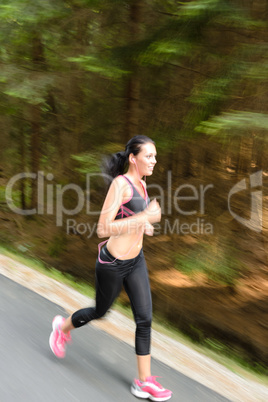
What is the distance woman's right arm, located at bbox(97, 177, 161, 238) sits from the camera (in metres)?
3.36

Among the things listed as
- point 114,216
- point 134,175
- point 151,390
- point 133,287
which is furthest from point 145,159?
point 151,390

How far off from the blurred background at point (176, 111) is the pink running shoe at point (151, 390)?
8.98 feet

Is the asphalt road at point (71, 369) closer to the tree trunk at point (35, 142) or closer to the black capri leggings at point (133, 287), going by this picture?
the black capri leggings at point (133, 287)

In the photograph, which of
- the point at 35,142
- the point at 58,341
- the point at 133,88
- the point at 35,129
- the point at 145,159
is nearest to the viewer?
the point at 145,159

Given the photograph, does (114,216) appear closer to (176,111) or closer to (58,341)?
(58,341)

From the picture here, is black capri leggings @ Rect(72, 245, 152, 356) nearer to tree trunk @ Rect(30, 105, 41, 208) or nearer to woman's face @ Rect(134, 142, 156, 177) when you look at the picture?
woman's face @ Rect(134, 142, 156, 177)

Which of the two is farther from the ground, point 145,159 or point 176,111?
point 145,159

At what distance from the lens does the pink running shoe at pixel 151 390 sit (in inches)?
140

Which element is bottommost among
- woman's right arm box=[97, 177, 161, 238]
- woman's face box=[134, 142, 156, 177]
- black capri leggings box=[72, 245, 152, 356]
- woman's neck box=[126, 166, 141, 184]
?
black capri leggings box=[72, 245, 152, 356]

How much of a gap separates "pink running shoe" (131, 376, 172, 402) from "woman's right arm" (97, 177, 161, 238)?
122 cm

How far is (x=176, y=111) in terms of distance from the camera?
789cm

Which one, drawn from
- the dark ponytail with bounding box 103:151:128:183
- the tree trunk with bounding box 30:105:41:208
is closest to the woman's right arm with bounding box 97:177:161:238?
the dark ponytail with bounding box 103:151:128:183

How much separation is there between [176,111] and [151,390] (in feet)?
17.4

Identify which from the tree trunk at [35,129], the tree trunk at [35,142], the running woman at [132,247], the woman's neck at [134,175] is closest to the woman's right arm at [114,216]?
the running woman at [132,247]
